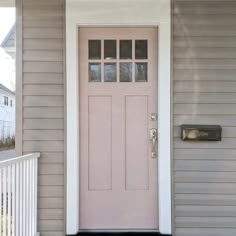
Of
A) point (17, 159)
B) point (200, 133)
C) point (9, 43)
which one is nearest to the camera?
point (17, 159)

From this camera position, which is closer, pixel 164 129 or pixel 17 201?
pixel 17 201

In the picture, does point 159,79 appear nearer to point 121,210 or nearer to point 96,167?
point 96,167

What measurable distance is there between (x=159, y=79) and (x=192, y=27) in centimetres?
60

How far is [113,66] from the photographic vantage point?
347 cm

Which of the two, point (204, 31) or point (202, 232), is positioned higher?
point (204, 31)

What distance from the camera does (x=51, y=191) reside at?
3395mm

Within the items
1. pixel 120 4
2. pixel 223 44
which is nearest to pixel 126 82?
pixel 120 4

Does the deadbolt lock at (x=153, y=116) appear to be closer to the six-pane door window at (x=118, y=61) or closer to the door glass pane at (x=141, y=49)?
the six-pane door window at (x=118, y=61)

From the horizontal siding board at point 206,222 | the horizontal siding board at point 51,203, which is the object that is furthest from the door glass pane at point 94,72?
the horizontal siding board at point 206,222

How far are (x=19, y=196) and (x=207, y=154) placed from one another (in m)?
1.77

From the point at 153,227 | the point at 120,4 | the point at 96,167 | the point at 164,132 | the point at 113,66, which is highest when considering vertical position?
the point at 120,4

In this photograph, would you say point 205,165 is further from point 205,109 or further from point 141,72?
point 141,72

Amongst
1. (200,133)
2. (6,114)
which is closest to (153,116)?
(200,133)

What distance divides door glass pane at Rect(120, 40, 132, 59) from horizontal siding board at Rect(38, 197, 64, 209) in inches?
60.0
